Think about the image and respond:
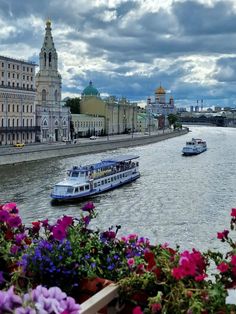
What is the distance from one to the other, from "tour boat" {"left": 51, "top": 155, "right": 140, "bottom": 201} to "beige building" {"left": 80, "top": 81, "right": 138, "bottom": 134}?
57.5 m

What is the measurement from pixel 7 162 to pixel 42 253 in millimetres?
39698

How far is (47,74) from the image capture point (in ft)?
225

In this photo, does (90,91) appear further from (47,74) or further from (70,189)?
(70,189)

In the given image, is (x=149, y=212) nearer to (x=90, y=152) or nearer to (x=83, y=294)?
(x=83, y=294)

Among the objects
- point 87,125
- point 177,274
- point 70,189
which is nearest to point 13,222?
point 177,274

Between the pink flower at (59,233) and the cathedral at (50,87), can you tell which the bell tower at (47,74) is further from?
the pink flower at (59,233)

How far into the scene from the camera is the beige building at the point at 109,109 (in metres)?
94.3

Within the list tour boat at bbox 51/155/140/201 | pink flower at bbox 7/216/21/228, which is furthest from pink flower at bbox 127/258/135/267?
tour boat at bbox 51/155/140/201

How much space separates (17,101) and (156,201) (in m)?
38.2

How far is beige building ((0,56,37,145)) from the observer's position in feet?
188

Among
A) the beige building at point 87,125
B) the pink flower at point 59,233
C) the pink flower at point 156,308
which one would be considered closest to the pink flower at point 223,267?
the pink flower at point 156,308

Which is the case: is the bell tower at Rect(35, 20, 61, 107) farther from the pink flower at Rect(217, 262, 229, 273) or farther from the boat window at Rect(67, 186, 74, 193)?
the pink flower at Rect(217, 262, 229, 273)

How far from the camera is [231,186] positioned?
30.6 meters

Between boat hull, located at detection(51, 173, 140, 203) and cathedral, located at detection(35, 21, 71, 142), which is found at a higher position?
cathedral, located at detection(35, 21, 71, 142)
